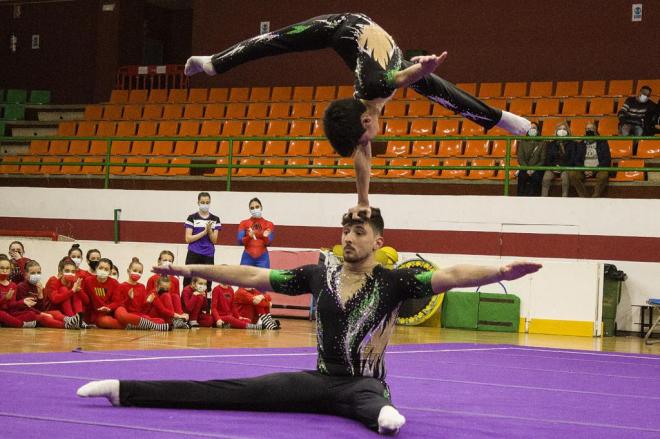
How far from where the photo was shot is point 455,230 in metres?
14.8

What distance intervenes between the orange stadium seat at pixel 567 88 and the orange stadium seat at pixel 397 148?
3.05 meters

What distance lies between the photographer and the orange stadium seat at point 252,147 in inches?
718

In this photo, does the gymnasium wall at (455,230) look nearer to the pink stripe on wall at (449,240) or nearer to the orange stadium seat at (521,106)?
the pink stripe on wall at (449,240)

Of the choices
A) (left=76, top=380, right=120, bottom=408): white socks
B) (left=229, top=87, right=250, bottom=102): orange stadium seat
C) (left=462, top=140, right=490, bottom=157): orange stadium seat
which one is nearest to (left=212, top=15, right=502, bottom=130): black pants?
(left=76, top=380, right=120, bottom=408): white socks

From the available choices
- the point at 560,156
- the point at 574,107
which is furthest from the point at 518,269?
the point at 574,107

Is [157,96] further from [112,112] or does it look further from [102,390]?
[102,390]

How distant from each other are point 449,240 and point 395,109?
4.50 meters

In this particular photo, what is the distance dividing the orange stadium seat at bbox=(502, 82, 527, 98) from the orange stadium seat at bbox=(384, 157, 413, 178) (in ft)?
9.22

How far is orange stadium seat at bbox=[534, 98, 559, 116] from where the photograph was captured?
17109 mm

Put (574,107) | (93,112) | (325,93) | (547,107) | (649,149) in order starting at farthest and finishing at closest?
(93,112)
(325,93)
(547,107)
(574,107)
(649,149)

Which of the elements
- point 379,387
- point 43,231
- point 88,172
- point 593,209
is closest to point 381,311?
point 379,387

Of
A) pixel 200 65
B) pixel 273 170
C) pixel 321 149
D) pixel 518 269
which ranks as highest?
pixel 321 149

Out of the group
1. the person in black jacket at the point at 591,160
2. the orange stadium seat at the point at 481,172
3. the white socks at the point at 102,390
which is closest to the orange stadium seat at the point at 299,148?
the orange stadium seat at the point at 481,172

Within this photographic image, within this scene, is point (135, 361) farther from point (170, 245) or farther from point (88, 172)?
point (88, 172)
